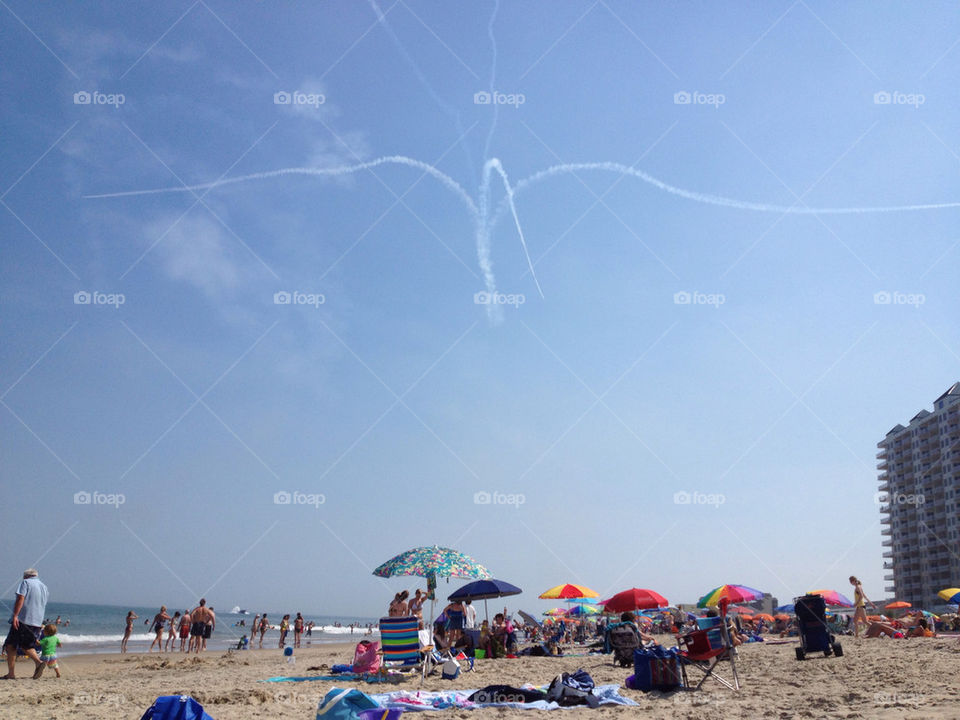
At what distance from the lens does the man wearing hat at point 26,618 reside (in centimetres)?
958

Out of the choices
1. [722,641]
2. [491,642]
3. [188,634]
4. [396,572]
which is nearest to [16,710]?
[396,572]

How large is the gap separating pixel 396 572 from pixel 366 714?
715 centimetres

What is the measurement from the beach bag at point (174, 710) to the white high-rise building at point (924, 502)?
94131 millimetres

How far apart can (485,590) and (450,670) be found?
433 cm

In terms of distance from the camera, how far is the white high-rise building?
83.2 metres

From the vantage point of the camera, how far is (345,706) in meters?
5.48

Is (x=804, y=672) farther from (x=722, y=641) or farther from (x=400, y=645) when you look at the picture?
(x=400, y=645)

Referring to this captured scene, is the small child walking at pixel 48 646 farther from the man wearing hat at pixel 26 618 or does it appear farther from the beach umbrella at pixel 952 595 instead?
the beach umbrella at pixel 952 595

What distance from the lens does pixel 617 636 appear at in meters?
12.2

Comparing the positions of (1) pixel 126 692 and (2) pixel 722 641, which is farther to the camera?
(1) pixel 126 692

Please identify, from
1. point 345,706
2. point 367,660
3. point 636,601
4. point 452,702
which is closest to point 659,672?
point 452,702

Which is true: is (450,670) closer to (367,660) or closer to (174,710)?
(367,660)

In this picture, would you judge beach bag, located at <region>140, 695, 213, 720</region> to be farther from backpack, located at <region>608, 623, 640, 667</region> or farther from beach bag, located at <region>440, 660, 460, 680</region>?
backpack, located at <region>608, 623, 640, 667</region>

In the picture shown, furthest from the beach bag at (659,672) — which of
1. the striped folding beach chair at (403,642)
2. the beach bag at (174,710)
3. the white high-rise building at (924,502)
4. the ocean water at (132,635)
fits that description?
the white high-rise building at (924,502)
